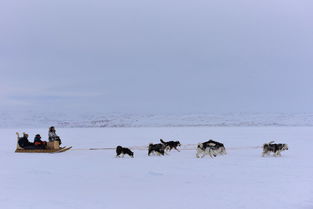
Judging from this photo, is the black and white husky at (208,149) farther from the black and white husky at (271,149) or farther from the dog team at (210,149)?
the black and white husky at (271,149)

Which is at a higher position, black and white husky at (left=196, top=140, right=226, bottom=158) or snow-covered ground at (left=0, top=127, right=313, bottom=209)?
black and white husky at (left=196, top=140, right=226, bottom=158)

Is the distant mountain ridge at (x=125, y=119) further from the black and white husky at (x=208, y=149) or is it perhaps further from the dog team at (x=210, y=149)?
the black and white husky at (x=208, y=149)

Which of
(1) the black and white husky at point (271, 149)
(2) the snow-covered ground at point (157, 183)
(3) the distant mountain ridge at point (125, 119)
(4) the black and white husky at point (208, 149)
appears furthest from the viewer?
(3) the distant mountain ridge at point (125, 119)

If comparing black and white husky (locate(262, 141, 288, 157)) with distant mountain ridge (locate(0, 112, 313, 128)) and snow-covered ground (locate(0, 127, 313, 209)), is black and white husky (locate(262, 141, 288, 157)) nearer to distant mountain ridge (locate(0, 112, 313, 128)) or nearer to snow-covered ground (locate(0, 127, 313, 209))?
snow-covered ground (locate(0, 127, 313, 209))

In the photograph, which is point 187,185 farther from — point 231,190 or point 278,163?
point 278,163

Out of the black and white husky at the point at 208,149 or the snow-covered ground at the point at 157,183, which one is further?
the black and white husky at the point at 208,149

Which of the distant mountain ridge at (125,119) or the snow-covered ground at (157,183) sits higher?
the distant mountain ridge at (125,119)

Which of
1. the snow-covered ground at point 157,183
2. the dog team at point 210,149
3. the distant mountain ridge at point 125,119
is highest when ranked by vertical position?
the distant mountain ridge at point 125,119

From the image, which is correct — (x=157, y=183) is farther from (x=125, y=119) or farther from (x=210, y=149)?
(x=125, y=119)

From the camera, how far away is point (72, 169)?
9492mm

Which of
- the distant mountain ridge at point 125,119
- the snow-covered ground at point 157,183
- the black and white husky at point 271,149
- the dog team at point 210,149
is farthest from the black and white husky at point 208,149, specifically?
the distant mountain ridge at point 125,119

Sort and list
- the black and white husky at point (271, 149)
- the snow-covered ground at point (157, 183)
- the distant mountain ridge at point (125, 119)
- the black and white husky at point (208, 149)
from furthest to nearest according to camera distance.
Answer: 1. the distant mountain ridge at point (125, 119)
2. the black and white husky at point (208, 149)
3. the black and white husky at point (271, 149)
4. the snow-covered ground at point (157, 183)

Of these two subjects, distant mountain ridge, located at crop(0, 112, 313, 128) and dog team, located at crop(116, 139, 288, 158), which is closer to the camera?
dog team, located at crop(116, 139, 288, 158)

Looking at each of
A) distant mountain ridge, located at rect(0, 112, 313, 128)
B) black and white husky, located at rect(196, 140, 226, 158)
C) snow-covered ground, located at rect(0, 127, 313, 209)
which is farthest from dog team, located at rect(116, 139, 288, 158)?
distant mountain ridge, located at rect(0, 112, 313, 128)
